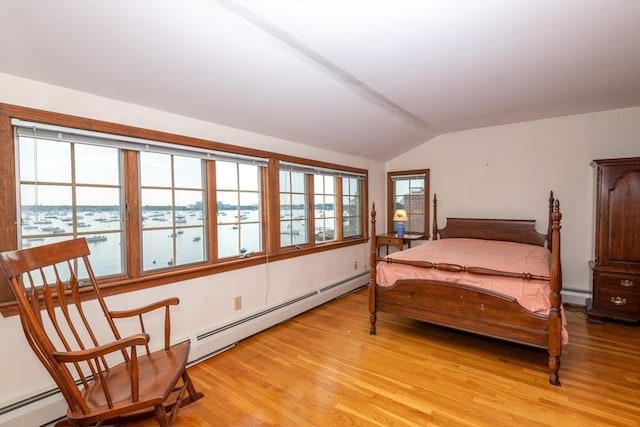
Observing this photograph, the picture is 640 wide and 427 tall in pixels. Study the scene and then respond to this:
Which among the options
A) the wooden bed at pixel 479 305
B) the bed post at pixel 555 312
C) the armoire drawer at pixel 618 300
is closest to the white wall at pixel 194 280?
the wooden bed at pixel 479 305

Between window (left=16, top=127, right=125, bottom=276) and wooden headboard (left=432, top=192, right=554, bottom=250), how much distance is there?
160 inches

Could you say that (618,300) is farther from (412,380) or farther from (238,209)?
(238,209)

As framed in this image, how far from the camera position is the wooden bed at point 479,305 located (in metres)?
2.18

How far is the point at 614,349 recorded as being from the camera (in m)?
2.66

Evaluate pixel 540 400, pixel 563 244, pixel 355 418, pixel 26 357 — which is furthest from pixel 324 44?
pixel 563 244

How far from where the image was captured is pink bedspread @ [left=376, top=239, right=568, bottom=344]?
2307 mm

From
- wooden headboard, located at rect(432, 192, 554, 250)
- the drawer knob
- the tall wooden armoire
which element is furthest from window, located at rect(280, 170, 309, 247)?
the drawer knob

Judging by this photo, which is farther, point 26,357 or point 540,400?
point 540,400

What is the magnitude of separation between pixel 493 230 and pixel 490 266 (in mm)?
1745

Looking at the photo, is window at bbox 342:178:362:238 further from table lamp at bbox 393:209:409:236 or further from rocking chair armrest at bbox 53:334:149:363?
rocking chair armrest at bbox 53:334:149:363

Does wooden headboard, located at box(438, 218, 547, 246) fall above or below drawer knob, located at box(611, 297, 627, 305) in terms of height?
above

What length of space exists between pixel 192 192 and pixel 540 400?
3005mm

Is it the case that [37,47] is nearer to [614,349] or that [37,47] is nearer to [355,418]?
[355,418]

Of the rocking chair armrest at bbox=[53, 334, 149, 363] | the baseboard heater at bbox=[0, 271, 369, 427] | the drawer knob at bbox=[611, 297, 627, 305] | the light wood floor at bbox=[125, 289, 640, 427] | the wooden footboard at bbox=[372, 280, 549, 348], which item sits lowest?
the light wood floor at bbox=[125, 289, 640, 427]
